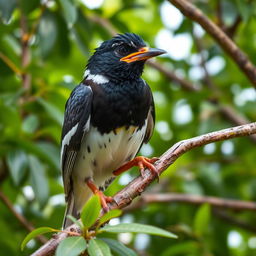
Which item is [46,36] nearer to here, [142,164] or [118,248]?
[142,164]

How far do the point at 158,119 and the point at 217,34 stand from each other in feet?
7.31

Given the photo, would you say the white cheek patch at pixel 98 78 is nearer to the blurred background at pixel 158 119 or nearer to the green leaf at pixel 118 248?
the blurred background at pixel 158 119

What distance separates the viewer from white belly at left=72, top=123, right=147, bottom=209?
5.21 m

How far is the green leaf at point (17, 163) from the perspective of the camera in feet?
17.6

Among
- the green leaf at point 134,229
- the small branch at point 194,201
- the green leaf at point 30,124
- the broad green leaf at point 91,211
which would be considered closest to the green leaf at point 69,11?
the green leaf at point 30,124

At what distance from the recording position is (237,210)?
644 cm

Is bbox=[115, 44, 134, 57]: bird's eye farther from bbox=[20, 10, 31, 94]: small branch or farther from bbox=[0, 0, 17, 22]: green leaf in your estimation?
bbox=[0, 0, 17, 22]: green leaf

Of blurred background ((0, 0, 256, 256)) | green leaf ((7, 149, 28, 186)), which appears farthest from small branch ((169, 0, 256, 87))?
green leaf ((7, 149, 28, 186))

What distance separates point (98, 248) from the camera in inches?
134

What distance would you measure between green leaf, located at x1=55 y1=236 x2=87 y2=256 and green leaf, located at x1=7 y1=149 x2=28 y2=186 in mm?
2016

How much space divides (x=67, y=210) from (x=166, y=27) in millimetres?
3102

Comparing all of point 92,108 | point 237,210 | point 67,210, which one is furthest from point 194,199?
point 92,108

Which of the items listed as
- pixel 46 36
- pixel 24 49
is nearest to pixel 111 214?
pixel 46 36

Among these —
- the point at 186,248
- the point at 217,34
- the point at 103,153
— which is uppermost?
the point at 217,34
